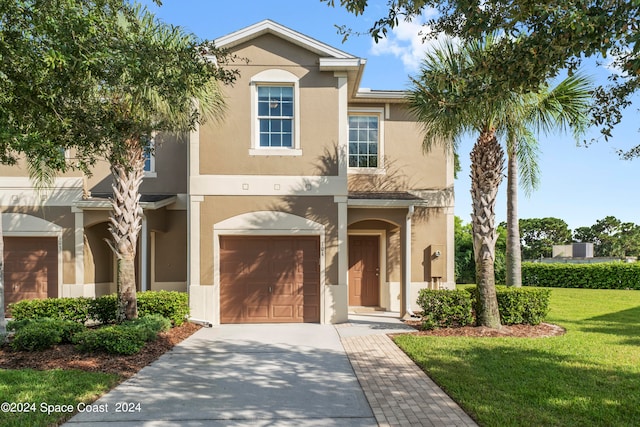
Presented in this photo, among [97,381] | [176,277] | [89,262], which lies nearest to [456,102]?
[97,381]

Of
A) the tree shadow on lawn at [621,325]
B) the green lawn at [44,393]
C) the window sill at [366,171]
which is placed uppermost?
the window sill at [366,171]

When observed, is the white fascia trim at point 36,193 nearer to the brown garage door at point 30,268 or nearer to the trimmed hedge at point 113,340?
the brown garage door at point 30,268

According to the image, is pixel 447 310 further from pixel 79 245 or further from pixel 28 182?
pixel 28 182

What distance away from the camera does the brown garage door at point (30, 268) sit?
13.7 metres

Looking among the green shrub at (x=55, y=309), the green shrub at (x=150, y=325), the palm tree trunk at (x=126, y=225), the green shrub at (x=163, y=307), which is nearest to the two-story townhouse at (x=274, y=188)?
the green shrub at (x=163, y=307)

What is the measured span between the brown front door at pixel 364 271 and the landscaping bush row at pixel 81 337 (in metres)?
7.81

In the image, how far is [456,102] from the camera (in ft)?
18.9

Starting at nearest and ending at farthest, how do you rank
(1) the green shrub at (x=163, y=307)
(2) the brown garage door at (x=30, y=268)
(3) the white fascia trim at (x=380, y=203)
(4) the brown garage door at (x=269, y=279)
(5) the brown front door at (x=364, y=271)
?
(1) the green shrub at (x=163, y=307) < (4) the brown garage door at (x=269, y=279) < (3) the white fascia trim at (x=380, y=203) < (2) the brown garage door at (x=30, y=268) < (5) the brown front door at (x=364, y=271)

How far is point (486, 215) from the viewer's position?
436 inches

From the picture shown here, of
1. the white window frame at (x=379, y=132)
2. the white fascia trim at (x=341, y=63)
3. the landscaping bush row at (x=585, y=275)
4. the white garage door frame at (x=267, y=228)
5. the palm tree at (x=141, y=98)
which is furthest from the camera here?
the landscaping bush row at (x=585, y=275)

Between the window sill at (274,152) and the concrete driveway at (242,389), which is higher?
the window sill at (274,152)

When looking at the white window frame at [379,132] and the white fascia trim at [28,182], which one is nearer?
the white fascia trim at [28,182]

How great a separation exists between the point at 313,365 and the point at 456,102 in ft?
16.5

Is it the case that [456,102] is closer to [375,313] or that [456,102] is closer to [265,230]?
[265,230]
